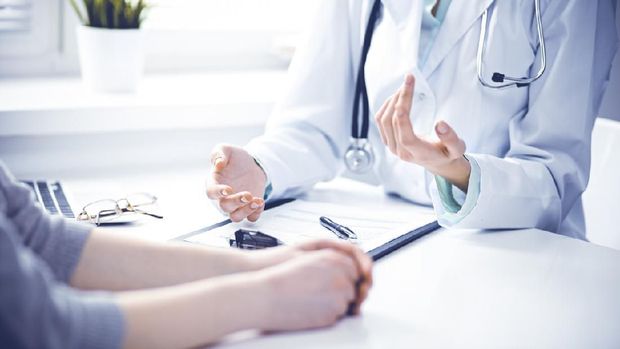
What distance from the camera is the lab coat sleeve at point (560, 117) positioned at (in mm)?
1269

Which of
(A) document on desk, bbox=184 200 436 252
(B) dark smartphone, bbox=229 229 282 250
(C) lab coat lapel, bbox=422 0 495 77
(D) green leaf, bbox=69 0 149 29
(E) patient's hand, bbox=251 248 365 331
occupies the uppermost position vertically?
(C) lab coat lapel, bbox=422 0 495 77

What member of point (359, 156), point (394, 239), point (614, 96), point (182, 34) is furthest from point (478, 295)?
point (182, 34)

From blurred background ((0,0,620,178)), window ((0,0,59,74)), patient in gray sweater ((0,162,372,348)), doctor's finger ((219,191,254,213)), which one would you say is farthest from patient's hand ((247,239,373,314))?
window ((0,0,59,74))

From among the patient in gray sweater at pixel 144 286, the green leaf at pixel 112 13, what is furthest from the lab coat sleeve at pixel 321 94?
the patient in gray sweater at pixel 144 286

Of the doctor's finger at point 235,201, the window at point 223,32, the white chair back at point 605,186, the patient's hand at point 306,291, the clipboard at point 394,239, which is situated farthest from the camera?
the window at point 223,32

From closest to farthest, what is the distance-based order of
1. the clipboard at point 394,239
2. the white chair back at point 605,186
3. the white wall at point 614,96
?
the clipboard at point 394,239 < the white chair back at point 605,186 < the white wall at point 614,96

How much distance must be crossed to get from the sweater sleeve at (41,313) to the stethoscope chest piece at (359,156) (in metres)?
0.81

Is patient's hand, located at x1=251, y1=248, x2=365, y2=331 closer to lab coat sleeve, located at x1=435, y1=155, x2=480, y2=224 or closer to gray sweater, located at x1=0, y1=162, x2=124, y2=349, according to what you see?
gray sweater, located at x1=0, y1=162, x2=124, y2=349

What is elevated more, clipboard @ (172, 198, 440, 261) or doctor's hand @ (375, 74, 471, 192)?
doctor's hand @ (375, 74, 471, 192)

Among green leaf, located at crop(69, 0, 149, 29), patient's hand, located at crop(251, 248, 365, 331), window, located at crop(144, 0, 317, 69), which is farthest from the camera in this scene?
window, located at crop(144, 0, 317, 69)

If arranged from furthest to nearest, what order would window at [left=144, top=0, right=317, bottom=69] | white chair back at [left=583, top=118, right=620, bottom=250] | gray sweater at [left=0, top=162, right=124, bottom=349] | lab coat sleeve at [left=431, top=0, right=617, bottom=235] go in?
window at [left=144, top=0, right=317, bottom=69]
white chair back at [left=583, top=118, right=620, bottom=250]
lab coat sleeve at [left=431, top=0, right=617, bottom=235]
gray sweater at [left=0, top=162, right=124, bottom=349]

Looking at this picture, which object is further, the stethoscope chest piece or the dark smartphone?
the stethoscope chest piece

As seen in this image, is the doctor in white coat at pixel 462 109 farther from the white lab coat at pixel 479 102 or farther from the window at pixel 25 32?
the window at pixel 25 32

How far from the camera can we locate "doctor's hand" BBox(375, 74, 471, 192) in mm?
1089
